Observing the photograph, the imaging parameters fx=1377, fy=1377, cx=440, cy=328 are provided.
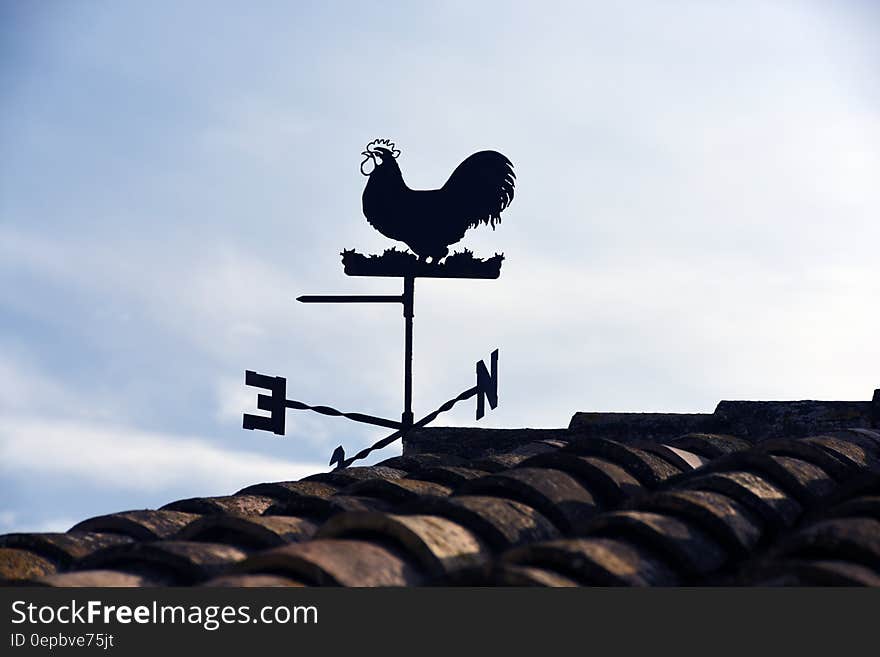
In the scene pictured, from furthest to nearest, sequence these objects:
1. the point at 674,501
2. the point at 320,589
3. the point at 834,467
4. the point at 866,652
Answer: the point at 834,467
the point at 674,501
the point at 320,589
the point at 866,652

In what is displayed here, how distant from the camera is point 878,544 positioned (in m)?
3.58

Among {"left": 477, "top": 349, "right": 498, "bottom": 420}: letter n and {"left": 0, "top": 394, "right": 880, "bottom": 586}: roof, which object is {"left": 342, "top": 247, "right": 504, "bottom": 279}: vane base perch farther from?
{"left": 0, "top": 394, "right": 880, "bottom": 586}: roof

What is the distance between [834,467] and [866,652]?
241 centimetres

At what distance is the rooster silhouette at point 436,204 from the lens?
977cm

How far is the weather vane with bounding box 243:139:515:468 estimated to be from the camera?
8.95 m

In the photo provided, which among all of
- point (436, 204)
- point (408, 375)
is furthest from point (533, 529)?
point (436, 204)

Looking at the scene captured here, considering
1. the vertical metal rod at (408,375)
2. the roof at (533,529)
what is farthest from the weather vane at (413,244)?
the roof at (533,529)

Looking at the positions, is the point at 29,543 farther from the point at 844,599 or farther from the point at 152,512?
the point at 844,599

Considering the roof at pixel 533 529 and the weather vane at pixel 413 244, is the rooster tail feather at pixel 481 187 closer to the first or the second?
the weather vane at pixel 413 244

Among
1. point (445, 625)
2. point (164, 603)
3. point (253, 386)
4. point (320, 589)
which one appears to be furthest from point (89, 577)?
point (253, 386)

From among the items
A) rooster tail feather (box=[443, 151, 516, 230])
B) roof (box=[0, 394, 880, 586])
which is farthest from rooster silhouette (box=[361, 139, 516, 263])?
roof (box=[0, 394, 880, 586])

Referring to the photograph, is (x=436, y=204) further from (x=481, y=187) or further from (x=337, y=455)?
(x=337, y=455)

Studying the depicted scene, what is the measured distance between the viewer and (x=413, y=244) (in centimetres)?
975

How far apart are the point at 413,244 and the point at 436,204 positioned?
1.34 ft
